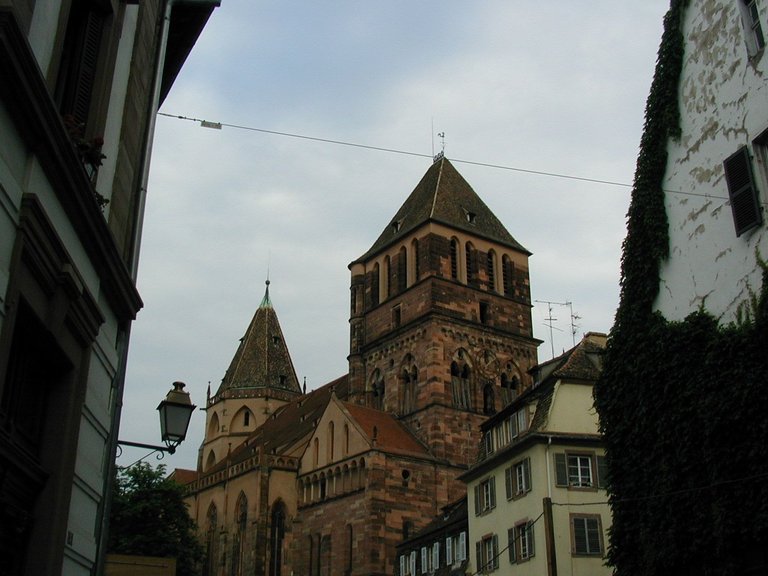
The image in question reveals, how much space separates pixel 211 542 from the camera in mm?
61188

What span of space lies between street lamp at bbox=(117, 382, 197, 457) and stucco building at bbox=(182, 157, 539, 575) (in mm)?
35053

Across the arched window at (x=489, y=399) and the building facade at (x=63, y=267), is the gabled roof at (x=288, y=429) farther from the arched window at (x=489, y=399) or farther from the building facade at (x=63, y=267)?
the building facade at (x=63, y=267)

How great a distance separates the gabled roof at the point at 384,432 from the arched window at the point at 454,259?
956cm

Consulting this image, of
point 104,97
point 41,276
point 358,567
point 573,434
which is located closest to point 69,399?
point 41,276

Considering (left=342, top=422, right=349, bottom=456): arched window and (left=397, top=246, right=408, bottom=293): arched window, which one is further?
(left=397, top=246, right=408, bottom=293): arched window

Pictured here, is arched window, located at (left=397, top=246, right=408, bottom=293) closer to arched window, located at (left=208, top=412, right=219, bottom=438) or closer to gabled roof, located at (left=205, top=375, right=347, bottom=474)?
gabled roof, located at (left=205, top=375, right=347, bottom=474)

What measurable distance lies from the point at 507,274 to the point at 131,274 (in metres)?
48.7

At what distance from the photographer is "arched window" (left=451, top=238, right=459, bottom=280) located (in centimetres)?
5659

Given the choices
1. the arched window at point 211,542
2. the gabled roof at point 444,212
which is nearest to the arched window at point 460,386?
the gabled roof at point 444,212

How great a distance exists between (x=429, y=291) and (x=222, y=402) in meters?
31.3

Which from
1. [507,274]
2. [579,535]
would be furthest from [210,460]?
[579,535]

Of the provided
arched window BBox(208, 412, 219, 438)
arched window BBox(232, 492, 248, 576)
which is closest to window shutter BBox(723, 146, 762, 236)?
arched window BBox(232, 492, 248, 576)

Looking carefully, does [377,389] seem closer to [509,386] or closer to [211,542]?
[509,386]

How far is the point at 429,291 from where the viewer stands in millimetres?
54500
